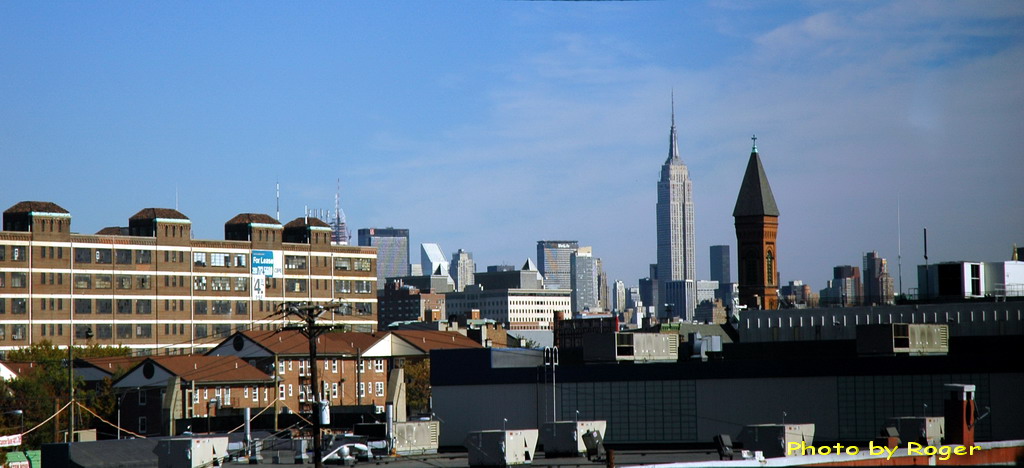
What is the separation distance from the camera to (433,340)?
174m

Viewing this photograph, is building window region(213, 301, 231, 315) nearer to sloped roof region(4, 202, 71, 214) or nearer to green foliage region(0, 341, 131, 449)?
sloped roof region(4, 202, 71, 214)

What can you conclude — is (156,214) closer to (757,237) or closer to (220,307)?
(220,307)

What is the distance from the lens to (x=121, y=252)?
188 metres

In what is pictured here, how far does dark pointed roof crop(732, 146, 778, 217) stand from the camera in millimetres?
186750

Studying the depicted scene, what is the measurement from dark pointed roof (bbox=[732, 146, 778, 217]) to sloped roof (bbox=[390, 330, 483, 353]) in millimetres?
39933

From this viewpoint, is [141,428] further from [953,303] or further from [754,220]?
[754,220]

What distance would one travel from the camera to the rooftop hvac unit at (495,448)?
59.3m

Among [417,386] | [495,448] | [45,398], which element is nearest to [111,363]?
[45,398]

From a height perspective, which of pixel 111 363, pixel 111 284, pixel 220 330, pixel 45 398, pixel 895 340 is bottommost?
pixel 45 398

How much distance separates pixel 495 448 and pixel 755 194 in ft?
440

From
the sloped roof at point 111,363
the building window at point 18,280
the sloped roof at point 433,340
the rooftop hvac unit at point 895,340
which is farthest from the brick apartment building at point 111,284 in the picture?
the rooftop hvac unit at point 895,340

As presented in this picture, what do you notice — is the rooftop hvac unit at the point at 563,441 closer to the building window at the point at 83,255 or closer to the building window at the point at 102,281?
the building window at the point at 83,255

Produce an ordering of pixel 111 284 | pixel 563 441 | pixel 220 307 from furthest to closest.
A: 1. pixel 220 307
2. pixel 111 284
3. pixel 563 441

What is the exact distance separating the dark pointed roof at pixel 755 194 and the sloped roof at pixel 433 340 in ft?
131
